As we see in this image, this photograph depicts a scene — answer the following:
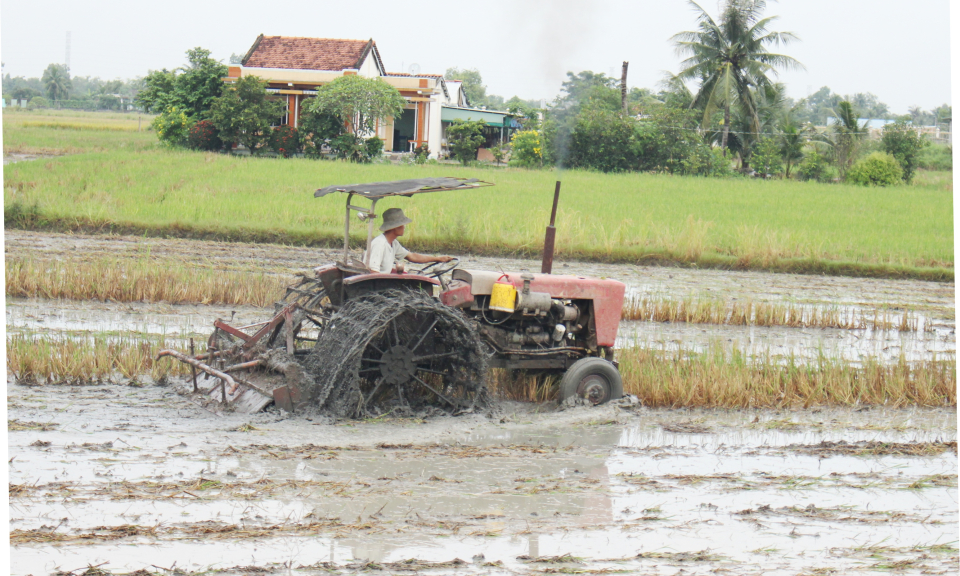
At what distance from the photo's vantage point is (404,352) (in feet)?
19.0

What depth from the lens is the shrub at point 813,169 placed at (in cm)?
3444

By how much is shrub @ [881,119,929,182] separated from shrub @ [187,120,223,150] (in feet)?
86.6

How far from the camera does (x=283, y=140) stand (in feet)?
98.7

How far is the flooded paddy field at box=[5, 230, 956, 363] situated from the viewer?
8.78 metres

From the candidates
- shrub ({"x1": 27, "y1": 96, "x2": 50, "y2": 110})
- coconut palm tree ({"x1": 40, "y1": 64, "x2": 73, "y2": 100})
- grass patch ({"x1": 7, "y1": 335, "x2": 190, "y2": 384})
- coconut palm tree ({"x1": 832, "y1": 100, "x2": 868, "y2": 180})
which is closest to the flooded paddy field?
grass patch ({"x1": 7, "y1": 335, "x2": 190, "y2": 384})

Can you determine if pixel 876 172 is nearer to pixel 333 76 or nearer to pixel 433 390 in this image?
pixel 333 76

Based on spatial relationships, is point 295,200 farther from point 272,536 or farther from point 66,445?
point 272,536

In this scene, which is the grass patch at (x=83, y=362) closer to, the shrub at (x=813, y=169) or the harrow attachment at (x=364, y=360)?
the harrow attachment at (x=364, y=360)

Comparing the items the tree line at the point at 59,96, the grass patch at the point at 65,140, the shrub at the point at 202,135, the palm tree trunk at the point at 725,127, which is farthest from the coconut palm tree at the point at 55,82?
the palm tree trunk at the point at 725,127

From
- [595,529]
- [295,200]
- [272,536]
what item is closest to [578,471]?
[595,529]

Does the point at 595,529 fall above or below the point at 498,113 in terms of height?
below

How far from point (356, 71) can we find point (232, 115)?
5.92 meters

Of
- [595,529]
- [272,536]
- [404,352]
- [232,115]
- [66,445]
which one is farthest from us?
[232,115]

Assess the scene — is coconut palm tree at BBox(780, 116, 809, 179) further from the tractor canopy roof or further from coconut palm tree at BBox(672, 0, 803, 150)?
the tractor canopy roof
